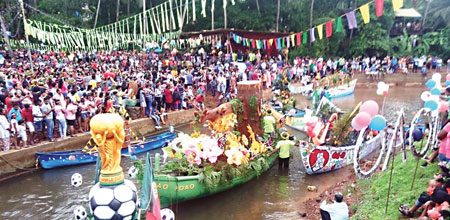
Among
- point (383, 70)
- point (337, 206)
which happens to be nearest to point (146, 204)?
point (337, 206)

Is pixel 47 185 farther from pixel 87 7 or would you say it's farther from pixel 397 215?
pixel 87 7

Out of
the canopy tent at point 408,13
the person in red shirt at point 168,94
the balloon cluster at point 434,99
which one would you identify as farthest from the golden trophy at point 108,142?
the canopy tent at point 408,13

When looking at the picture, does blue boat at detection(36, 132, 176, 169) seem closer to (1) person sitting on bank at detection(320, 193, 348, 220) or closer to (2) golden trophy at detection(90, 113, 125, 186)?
(1) person sitting on bank at detection(320, 193, 348, 220)

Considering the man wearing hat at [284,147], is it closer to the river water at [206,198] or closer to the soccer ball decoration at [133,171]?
the river water at [206,198]

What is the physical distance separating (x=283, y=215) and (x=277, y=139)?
3410 millimetres

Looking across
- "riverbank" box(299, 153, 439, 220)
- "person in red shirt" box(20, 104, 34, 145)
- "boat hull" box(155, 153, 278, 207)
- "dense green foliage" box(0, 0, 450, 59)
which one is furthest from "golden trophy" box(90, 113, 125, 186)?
"dense green foliage" box(0, 0, 450, 59)

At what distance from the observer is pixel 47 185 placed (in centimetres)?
1109

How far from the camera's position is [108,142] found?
4.71 metres

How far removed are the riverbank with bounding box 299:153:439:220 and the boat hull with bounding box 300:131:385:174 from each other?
26.1 inches

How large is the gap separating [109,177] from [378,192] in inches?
251

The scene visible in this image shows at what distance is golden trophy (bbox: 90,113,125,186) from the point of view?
182 inches

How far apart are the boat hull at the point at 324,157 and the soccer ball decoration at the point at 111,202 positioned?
22.9 feet

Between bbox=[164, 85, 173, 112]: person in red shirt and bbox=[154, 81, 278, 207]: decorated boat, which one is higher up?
bbox=[164, 85, 173, 112]: person in red shirt

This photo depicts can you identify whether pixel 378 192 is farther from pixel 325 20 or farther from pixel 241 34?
pixel 325 20
